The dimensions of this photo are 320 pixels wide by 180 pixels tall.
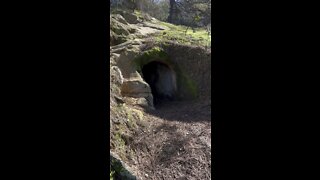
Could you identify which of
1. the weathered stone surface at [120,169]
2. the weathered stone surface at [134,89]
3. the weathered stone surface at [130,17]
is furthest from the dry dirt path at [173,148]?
the weathered stone surface at [130,17]

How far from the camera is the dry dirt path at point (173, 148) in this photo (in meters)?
8.56

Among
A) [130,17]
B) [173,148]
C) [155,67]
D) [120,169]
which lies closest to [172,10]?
[130,17]

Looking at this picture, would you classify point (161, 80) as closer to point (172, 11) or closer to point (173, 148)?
point (173, 148)

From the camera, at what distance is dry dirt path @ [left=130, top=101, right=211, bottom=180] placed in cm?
856

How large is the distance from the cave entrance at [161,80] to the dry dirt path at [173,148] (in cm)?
268

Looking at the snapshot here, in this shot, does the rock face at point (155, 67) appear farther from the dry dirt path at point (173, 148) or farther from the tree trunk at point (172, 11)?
the tree trunk at point (172, 11)

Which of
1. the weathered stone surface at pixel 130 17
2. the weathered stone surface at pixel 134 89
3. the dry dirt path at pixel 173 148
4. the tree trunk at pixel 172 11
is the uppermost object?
the tree trunk at pixel 172 11

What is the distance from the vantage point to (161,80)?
595 inches

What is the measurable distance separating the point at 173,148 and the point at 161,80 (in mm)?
6010
